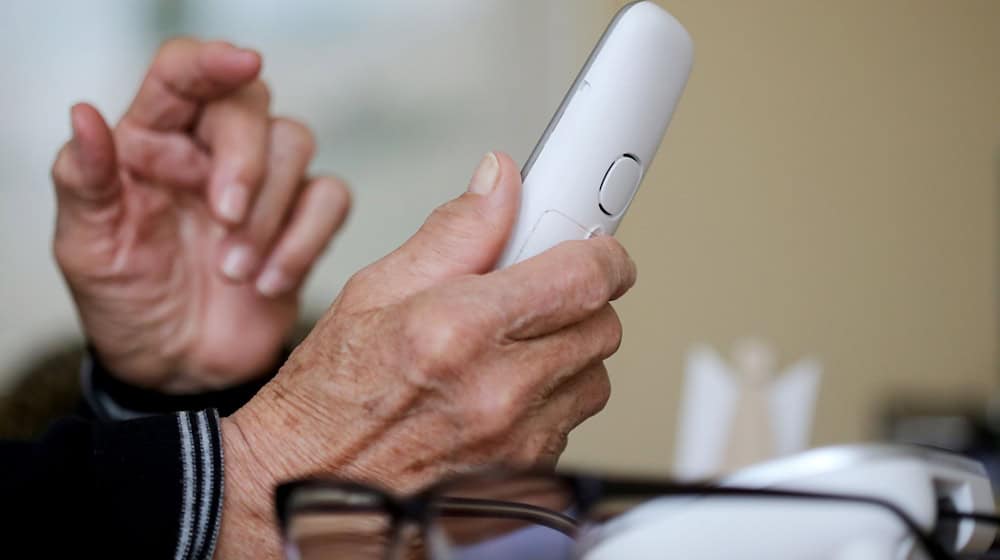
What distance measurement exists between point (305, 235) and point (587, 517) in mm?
517

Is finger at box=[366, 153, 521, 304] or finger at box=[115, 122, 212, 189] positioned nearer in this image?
finger at box=[366, 153, 521, 304]

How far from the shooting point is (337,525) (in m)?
0.25

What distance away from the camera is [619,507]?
24 cm

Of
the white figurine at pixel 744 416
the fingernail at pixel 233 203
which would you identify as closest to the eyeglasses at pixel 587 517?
the fingernail at pixel 233 203

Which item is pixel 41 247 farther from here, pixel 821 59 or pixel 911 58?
pixel 911 58

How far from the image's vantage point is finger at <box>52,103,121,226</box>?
24.4 inches

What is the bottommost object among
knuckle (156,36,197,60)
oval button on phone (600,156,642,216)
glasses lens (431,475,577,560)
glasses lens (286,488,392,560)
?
glasses lens (286,488,392,560)

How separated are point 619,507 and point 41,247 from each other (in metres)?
1.83

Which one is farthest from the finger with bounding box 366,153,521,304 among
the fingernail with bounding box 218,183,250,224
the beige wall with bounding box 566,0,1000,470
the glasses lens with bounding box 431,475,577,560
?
the beige wall with bounding box 566,0,1000,470

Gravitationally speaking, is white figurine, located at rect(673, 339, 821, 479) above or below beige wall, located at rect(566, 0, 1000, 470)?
below

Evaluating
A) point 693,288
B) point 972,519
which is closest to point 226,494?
point 972,519

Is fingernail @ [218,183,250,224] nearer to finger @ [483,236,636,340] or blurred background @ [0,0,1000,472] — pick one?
finger @ [483,236,636,340]

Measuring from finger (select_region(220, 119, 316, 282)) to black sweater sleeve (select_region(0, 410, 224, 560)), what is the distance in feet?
1.13

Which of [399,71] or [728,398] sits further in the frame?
[399,71]
